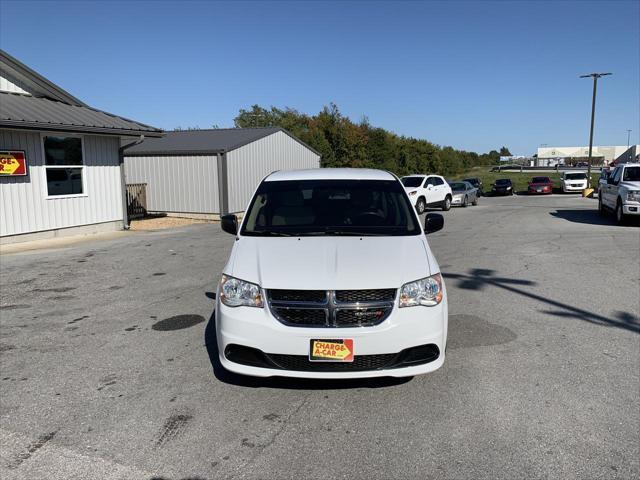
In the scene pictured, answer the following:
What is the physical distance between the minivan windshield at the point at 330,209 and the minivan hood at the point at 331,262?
248mm

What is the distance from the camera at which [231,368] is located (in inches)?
154

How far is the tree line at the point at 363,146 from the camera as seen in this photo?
40.6 meters

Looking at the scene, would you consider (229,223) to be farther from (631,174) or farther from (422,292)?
(631,174)

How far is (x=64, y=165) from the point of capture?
13773mm

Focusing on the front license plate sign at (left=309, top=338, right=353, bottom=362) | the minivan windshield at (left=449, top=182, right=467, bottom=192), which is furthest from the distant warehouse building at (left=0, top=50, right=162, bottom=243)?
the minivan windshield at (left=449, top=182, right=467, bottom=192)

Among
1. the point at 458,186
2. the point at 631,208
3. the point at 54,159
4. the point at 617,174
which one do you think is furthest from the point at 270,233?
the point at 458,186

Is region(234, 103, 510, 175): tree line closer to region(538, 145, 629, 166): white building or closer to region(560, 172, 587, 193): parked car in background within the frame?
region(560, 172, 587, 193): parked car in background

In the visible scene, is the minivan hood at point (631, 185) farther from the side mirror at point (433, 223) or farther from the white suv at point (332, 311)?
the white suv at point (332, 311)

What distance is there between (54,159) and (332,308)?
12356 millimetres

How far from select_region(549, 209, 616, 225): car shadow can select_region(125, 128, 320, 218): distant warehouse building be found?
1243cm

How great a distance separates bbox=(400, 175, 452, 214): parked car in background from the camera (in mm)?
21748

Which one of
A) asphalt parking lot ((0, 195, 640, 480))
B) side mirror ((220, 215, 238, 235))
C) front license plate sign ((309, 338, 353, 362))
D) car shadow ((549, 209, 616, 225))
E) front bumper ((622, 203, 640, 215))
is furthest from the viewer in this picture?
car shadow ((549, 209, 616, 225))

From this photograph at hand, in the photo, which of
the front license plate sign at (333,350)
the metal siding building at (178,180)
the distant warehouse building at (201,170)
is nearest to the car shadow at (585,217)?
the distant warehouse building at (201,170)

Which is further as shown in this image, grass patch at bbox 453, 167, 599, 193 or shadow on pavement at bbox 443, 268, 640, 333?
grass patch at bbox 453, 167, 599, 193
